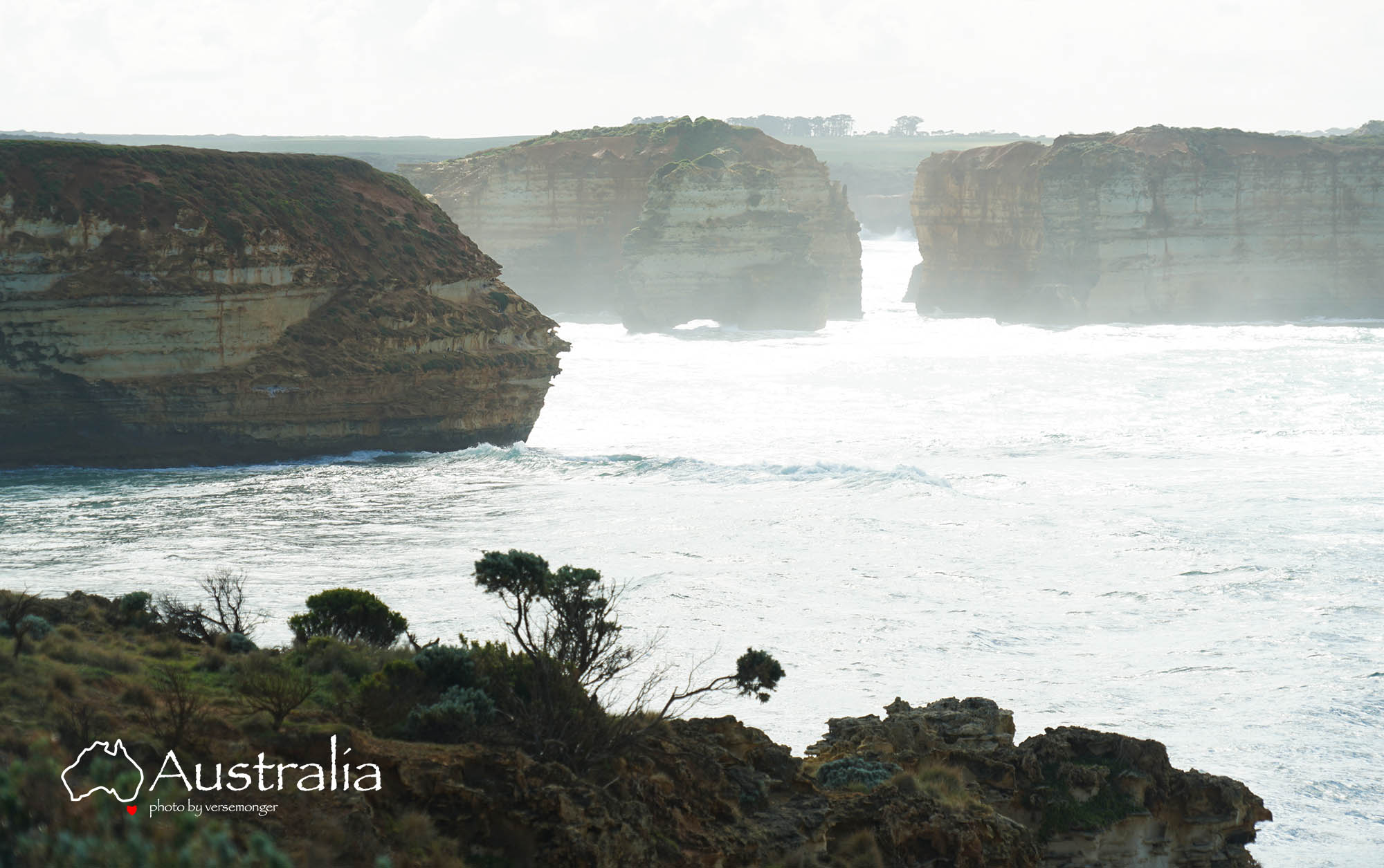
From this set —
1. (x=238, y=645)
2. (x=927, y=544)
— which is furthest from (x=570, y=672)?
(x=927, y=544)

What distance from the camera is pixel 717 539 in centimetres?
2583

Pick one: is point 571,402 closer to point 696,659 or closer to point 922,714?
point 696,659

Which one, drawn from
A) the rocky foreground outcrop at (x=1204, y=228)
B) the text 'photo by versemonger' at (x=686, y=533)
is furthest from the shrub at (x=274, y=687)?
the rocky foreground outcrop at (x=1204, y=228)

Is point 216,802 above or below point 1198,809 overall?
above

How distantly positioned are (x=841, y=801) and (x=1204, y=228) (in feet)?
215

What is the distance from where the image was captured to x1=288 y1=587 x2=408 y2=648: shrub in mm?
14961

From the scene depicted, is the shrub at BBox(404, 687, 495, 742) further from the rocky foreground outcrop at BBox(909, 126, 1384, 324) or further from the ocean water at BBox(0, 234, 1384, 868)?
the rocky foreground outcrop at BBox(909, 126, 1384, 324)

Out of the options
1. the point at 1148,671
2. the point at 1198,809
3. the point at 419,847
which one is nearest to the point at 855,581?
the point at 1148,671

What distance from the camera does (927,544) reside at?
2534 cm

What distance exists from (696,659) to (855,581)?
529 centimetres

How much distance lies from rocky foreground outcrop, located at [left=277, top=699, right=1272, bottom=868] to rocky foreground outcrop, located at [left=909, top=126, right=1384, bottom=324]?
6077cm

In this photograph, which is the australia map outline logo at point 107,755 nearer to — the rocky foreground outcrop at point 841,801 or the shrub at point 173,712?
the shrub at point 173,712

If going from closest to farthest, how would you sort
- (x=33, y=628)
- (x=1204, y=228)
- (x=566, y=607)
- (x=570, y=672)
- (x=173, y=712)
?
(x=173, y=712), (x=570, y=672), (x=566, y=607), (x=33, y=628), (x=1204, y=228)

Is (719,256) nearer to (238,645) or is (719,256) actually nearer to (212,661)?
(238,645)
